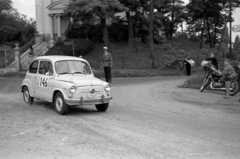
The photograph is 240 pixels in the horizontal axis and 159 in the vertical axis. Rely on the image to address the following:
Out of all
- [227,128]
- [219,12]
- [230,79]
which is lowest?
[227,128]

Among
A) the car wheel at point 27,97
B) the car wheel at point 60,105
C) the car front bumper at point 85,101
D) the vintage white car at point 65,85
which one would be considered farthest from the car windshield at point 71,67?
the car wheel at point 27,97

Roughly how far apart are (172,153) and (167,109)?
4.89 metres

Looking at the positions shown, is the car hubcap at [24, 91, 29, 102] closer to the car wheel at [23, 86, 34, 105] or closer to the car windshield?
the car wheel at [23, 86, 34, 105]

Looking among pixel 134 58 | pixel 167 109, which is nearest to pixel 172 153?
pixel 167 109

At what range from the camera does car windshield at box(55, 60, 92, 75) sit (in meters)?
10.8

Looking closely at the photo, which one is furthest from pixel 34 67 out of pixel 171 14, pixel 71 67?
pixel 171 14

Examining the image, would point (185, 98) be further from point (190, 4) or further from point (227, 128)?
point (190, 4)

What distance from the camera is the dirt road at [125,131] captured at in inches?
250

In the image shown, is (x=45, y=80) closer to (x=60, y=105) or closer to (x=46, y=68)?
(x=46, y=68)

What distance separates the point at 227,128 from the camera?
28.0 feet

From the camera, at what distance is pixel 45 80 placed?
1082cm

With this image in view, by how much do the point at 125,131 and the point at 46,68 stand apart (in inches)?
174

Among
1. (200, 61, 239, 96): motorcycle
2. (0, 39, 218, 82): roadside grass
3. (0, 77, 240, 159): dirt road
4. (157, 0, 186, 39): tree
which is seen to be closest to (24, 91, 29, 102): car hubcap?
(0, 77, 240, 159): dirt road

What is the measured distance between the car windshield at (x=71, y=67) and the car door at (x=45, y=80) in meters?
0.27
